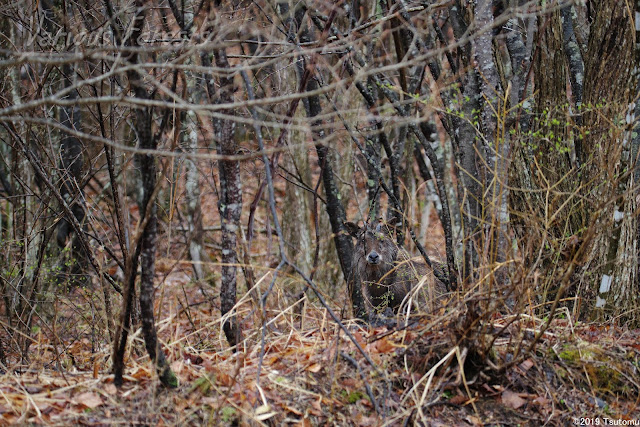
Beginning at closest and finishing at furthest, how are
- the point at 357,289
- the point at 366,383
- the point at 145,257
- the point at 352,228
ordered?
the point at 145,257, the point at 366,383, the point at 357,289, the point at 352,228

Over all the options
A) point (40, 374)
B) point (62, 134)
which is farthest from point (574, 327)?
point (62, 134)

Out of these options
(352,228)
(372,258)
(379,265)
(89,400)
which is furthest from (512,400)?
(352,228)

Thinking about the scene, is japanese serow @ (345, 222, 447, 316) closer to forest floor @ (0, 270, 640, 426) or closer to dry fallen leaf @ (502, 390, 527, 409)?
forest floor @ (0, 270, 640, 426)

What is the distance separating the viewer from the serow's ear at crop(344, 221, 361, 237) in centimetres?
837

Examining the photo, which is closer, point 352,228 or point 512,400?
point 512,400

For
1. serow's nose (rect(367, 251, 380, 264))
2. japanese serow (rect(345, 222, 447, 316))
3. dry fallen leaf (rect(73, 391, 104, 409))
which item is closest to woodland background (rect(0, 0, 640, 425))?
dry fallen leaf (rect(73, 391, 104, 409))

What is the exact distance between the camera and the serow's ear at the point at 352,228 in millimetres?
8367

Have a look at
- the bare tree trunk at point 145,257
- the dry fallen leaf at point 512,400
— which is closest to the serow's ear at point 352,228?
the dry fallen leaf at point 512,400

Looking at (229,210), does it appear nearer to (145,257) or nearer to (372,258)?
(145,257)

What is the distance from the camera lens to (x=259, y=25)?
32.1 ft

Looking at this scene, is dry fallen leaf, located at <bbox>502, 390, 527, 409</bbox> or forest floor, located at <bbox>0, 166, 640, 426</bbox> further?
dry fallen leaf, located at <bbox>502, 390, 527, 409</bbox>

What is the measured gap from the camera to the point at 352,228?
8.46 meters

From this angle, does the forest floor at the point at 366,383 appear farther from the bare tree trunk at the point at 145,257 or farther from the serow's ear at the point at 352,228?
the serow's ear at the point at 352,228

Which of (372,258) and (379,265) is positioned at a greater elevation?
(372,258)
